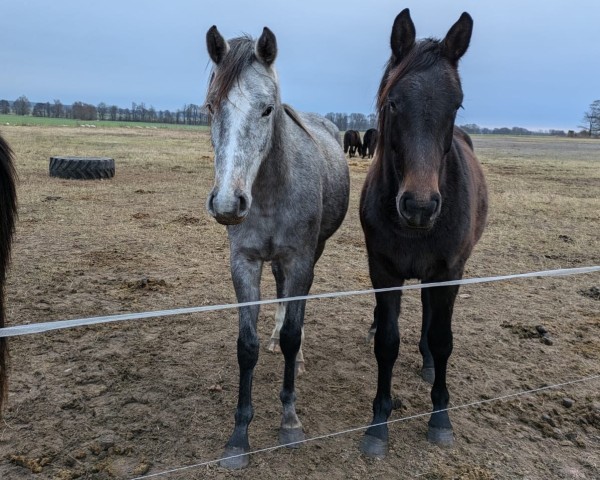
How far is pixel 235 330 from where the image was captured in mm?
4406

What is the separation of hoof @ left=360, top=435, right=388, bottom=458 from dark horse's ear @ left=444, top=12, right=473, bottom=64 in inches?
85.4

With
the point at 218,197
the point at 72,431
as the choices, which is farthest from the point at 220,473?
the point at 218,197

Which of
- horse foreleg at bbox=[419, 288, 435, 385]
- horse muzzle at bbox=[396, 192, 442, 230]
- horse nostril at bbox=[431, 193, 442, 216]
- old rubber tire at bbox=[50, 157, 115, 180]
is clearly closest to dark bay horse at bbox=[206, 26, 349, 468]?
horse muzzle at bbox=[396, 192, 442, 230]

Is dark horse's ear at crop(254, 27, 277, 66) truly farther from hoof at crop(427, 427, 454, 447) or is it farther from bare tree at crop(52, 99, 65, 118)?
bare tree at crop(52, 99, 65, 118)

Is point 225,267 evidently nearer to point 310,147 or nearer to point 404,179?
point 310,147

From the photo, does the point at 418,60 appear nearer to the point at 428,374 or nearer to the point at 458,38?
the point at 458,38

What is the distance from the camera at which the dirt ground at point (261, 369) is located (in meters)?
2.78

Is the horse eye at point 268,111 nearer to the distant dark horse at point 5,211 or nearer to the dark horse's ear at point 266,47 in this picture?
the dark horse's ear at point 266,47

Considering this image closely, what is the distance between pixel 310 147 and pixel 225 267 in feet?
9.62

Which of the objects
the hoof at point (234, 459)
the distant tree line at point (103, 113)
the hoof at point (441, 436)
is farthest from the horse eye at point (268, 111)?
the distant tree line at point (103, 113)

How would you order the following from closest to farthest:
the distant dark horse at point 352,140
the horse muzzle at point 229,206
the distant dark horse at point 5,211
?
the distant dark horse at point 5,211 → the horse muzzle at point 229,206 → the distant dark horse at point 352,140

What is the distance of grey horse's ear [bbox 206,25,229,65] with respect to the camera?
2.62m

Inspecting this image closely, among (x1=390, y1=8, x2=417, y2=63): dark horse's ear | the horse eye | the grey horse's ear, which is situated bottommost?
the horse eye

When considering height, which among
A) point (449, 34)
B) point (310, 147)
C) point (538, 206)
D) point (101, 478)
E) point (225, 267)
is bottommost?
point (101, 478)
